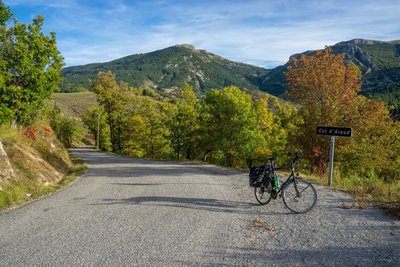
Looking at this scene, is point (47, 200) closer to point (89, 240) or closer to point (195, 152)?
point (89, 240)

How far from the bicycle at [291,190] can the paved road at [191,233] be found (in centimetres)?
22

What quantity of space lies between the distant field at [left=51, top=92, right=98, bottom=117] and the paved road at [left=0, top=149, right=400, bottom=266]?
10959cm

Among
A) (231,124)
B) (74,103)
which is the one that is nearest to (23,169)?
(231,124)

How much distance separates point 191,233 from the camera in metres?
5.71

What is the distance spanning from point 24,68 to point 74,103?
11770cm

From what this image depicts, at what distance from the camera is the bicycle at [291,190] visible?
722cm

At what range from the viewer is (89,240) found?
17.7 feet

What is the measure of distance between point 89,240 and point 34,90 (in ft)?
39.8

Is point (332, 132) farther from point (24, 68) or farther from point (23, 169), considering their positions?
point (24, 68)

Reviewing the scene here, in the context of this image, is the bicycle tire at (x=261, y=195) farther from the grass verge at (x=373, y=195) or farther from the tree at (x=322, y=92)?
the tree at (x=322, y=92)

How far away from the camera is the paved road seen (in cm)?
458

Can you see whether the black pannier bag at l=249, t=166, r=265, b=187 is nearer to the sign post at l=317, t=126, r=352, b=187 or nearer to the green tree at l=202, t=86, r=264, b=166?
the sign post at l=317, t=126, r=352, b=187

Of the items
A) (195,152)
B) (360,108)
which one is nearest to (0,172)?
(360,108)

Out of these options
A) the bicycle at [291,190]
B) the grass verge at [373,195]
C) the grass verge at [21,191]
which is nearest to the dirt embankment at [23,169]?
the grass verge at [21,191]
